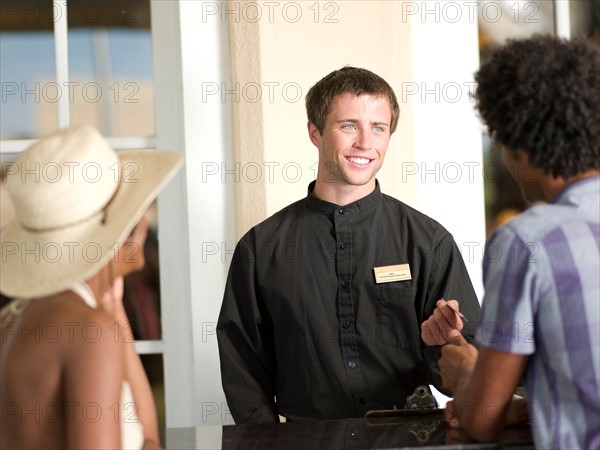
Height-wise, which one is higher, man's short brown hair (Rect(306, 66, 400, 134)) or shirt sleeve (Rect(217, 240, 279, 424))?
man's short brown hair (Rect(306, 66, 400, 134))

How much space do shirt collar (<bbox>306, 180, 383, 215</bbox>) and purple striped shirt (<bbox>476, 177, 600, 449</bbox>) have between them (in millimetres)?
1280

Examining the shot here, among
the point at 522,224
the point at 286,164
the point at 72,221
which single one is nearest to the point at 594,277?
the point at 522,224

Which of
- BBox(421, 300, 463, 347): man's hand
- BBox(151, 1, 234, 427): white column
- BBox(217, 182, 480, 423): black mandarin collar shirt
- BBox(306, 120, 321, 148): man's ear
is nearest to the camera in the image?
BBox(421, 300, 463, 347): man's hand

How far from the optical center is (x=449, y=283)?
3.00 metres

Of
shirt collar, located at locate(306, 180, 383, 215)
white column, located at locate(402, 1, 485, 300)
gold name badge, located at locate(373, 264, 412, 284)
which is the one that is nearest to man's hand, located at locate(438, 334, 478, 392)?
gold name badge, located at locate(373, 264, 412, 284)

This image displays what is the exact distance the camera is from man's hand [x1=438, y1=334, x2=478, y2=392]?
2.23 metres

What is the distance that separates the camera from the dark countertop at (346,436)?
2049mm

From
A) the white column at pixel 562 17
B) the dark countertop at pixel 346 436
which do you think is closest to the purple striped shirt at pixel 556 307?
the dark countertop at pixel 346 436

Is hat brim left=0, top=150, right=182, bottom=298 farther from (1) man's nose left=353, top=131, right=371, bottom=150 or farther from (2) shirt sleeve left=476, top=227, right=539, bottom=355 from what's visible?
(1) man's nose left=353, top=131, right=371, bottom=150

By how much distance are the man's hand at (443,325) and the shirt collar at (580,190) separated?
706mm

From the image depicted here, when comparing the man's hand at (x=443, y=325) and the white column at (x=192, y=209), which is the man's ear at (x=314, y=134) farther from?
the man's hand at (x=443, y=325)

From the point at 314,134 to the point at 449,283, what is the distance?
69 cm

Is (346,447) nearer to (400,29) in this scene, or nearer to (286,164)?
(286,164)

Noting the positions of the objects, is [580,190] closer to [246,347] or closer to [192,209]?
[246,347]
